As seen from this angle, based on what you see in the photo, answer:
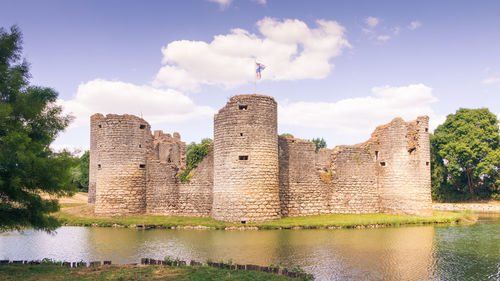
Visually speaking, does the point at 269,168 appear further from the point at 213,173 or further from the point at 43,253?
the point at 43,253

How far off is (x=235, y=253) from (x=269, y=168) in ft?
37.2

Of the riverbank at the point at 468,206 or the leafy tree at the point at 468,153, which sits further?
the leafy tree at the point at 468,153

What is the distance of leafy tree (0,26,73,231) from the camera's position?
11.2 m

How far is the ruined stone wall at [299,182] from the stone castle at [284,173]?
7cm

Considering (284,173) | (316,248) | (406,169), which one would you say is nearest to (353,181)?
(406,169)

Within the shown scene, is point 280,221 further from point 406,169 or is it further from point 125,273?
point 125,273

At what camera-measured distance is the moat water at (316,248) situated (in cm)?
1365

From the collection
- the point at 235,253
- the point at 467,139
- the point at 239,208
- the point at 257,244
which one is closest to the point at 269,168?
the point at 239,208

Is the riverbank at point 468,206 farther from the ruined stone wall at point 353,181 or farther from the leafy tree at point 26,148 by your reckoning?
the leafy tree at point 26,148

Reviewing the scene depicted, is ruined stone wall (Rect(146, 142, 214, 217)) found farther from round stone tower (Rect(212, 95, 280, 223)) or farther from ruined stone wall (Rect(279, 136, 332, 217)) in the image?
ruined stone wall (Rect(279, 136, 332, 217))

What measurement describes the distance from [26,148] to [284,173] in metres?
20.5

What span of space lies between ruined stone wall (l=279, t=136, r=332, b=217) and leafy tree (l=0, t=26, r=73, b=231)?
61.8ft

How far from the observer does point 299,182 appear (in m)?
30.6

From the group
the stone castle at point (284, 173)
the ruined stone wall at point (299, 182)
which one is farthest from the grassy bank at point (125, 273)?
the ruined stone wall at point (299, 182)
